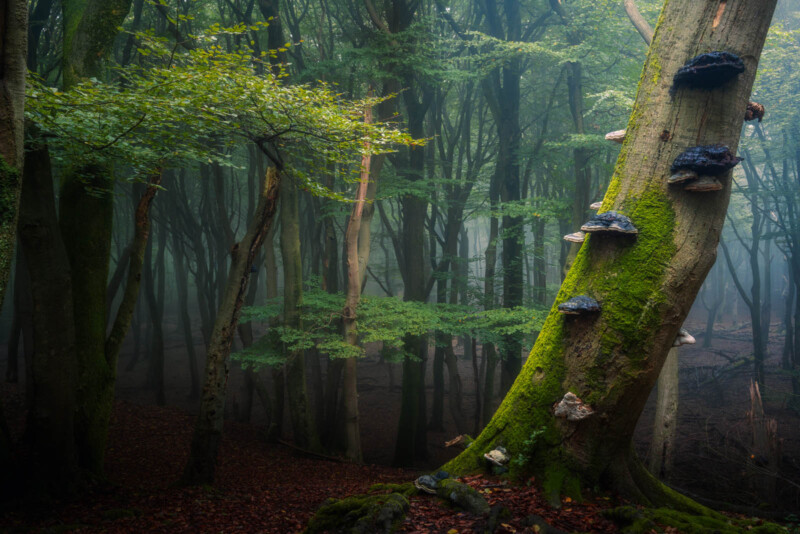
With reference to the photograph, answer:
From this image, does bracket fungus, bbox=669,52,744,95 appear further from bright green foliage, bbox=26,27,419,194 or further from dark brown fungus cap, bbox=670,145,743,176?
bright green foliage, bbox=26,27,419,194

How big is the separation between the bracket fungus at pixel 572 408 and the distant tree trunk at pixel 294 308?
8.20m

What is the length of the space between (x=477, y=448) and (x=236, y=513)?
11.6ft

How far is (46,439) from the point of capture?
19.0ft

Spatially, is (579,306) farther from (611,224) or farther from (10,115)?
(10,115)

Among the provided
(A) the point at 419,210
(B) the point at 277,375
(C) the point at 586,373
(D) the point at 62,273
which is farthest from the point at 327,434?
(C) the point at 586,373

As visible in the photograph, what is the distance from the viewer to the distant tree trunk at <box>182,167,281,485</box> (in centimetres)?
710

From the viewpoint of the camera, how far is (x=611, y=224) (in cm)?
365

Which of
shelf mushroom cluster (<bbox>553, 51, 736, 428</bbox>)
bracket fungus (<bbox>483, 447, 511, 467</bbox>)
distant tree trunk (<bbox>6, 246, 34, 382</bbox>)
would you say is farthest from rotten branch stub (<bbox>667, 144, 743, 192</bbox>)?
distant tree trunk (<bbox>6, 246, 34, 382</bbox>)

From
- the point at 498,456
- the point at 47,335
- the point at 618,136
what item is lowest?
the point at 498,456

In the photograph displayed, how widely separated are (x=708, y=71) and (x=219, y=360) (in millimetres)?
7051

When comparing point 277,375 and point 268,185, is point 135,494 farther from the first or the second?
point 277,375

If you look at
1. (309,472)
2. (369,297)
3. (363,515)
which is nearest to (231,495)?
(309,472)

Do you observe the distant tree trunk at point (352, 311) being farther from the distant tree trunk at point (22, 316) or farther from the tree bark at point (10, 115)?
the tree bark at point (10, 115)

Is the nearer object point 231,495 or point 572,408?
point 572,408
